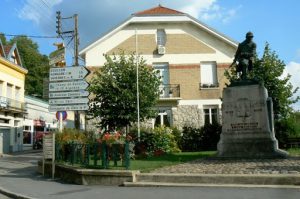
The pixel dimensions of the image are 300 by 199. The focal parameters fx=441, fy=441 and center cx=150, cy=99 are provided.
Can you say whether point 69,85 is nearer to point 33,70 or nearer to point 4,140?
point 4,140

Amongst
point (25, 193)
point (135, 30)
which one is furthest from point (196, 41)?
point (25, 193)

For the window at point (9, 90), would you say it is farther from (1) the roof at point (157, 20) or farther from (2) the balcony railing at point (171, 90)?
(2) the balcony railing at point (171, 90)

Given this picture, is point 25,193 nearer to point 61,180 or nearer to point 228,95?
point 61,180

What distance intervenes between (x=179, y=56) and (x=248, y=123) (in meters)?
18.5

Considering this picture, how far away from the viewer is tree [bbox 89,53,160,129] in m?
26.5

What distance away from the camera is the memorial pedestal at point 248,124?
16.1 metres

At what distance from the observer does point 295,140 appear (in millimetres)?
25094

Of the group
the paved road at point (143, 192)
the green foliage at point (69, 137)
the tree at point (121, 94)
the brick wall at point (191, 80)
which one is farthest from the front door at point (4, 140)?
the paved road at point (143, 192)

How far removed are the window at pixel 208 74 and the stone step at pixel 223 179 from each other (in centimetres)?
2219

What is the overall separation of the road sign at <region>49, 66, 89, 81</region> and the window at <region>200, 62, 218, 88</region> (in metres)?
18.1

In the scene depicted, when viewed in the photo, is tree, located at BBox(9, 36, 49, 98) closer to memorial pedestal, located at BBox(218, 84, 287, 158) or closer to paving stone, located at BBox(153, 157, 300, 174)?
memorial pedestal, located at BBox(218, 84, 287, 158)

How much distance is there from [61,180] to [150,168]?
3468mm

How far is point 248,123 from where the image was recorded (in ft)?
54.1

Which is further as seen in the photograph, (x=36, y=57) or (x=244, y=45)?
(x=36, y=57)
